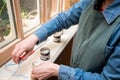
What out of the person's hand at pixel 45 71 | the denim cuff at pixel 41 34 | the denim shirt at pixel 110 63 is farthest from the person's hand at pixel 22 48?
the denim shirt at pixel 110 63

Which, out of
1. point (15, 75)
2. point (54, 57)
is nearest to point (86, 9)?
point (54, 57)

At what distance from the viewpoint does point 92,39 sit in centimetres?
65

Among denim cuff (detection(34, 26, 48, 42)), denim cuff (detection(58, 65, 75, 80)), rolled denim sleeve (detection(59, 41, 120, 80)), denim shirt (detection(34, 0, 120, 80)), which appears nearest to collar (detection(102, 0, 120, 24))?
denim shirt (detection(34, 0, 120, 80))

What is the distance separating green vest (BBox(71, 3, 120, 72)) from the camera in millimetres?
602

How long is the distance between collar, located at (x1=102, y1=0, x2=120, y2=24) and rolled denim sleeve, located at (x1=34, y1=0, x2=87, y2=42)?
27 cm

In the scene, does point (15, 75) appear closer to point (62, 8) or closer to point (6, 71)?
point (6, 71)

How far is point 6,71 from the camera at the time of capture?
0.80 meters

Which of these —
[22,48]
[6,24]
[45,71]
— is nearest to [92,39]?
[45,71]

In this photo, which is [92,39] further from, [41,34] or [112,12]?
[41,34]

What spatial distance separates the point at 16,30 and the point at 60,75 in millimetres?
432

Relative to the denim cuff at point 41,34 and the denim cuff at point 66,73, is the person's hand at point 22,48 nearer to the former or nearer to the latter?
the denim cuff at point 41,34

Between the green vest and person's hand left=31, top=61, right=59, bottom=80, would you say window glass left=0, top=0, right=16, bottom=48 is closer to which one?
person's hand left=31, top=61, right=59, bottom=80

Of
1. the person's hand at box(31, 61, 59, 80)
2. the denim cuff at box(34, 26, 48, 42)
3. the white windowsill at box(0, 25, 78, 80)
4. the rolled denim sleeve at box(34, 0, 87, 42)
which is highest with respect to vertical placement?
the rolled denim sleeve at box(34, 0, 87, 42)

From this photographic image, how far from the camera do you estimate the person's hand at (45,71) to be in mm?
655
